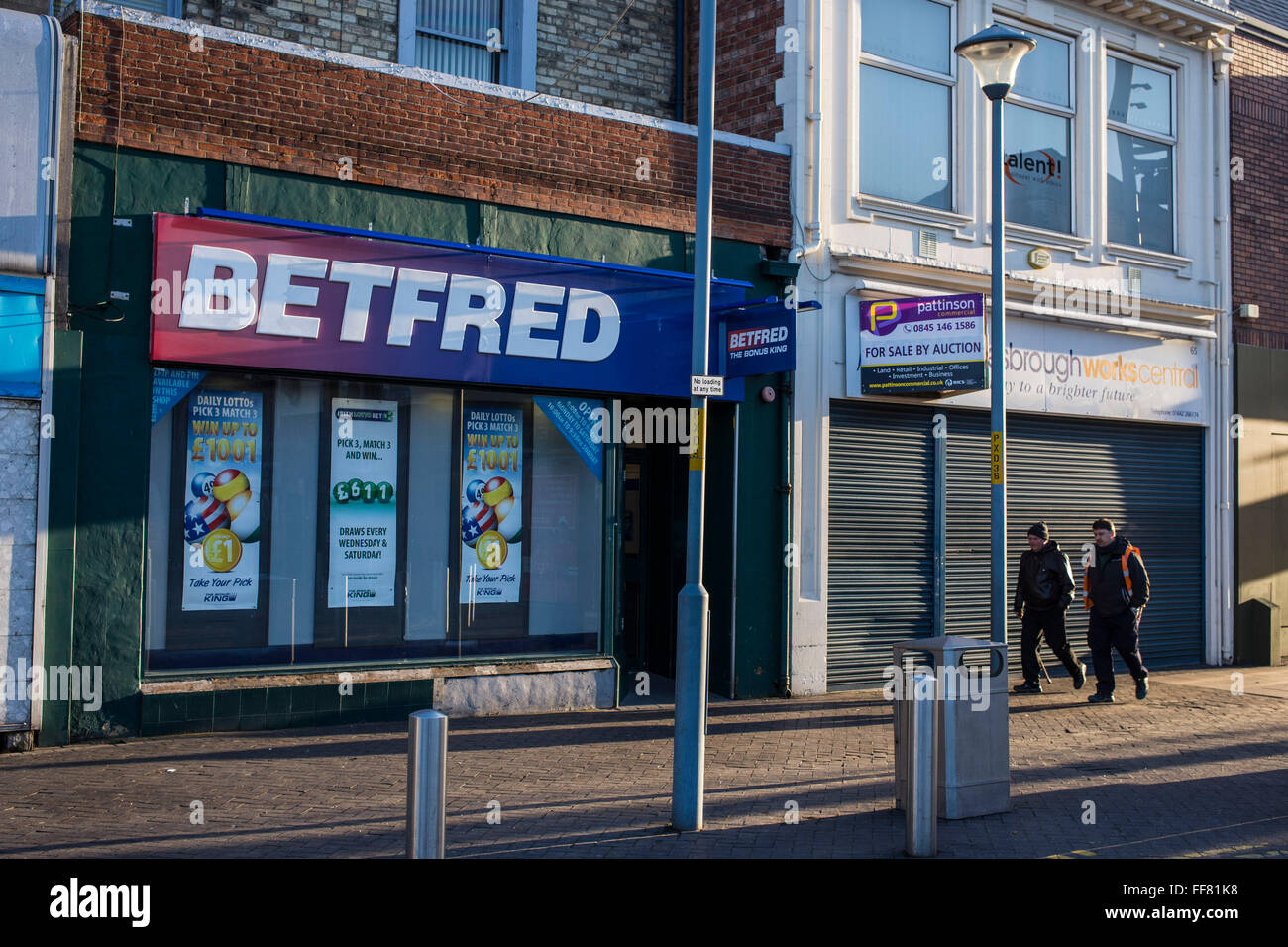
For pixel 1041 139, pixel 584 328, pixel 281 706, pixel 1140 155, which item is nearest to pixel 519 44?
pixel 584 328

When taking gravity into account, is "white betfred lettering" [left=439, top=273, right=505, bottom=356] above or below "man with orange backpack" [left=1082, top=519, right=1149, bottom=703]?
above

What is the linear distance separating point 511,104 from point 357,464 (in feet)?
12.5

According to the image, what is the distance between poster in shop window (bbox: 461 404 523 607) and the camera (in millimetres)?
11539

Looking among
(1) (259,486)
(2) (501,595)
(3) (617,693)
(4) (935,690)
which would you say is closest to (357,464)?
(1) (259,486)

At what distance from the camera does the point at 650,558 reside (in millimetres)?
13719

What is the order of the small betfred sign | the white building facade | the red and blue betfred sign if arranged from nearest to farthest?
the red and blue betfred sign, the small betfred sign, the white building facade

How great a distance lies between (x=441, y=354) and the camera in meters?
11.1

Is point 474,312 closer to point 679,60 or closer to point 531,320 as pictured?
point 531,320

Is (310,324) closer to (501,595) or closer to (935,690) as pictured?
(501,595)

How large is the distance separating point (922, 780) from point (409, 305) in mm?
6409

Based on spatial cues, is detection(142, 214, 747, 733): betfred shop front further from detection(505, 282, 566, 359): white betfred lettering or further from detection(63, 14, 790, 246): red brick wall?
detection(63, 14, 790, 246): red brick wall

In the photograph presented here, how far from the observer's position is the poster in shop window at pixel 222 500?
402 inches

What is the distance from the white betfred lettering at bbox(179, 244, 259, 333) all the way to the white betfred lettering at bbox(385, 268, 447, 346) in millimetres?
1262

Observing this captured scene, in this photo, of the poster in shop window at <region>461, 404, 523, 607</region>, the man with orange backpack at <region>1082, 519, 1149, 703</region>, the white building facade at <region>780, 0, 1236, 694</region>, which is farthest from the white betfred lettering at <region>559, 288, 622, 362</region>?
the man with orange backpack at <region>1082, 519, 1149, 703</region>
